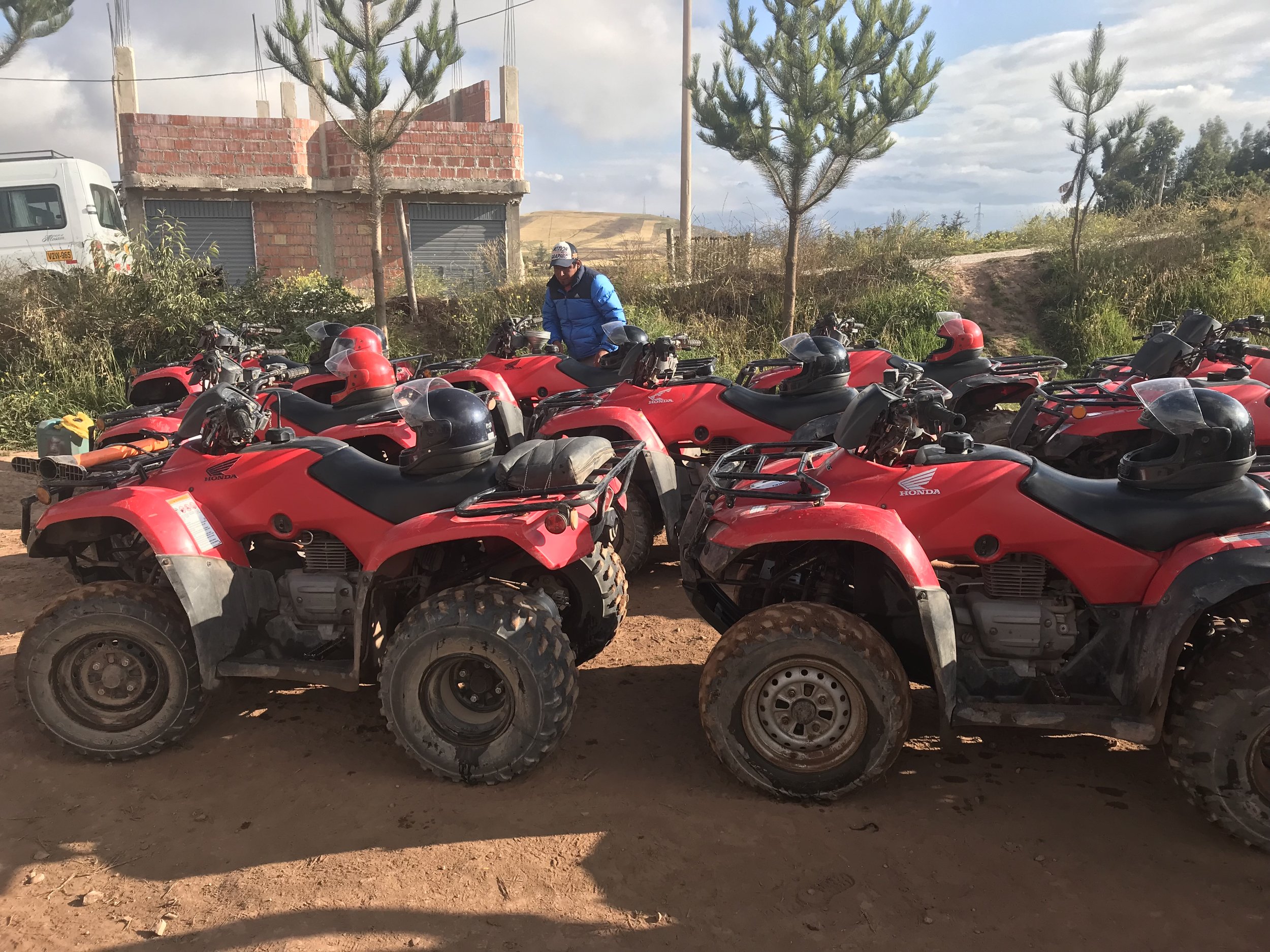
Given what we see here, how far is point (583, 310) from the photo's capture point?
8016 mm

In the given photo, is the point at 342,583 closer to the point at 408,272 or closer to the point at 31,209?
the point at 408,272

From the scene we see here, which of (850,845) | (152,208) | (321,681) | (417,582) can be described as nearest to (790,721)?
(850,845)

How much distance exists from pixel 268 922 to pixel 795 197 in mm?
10858

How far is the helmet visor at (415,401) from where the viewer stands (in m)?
3.69

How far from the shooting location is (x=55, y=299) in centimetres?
1181

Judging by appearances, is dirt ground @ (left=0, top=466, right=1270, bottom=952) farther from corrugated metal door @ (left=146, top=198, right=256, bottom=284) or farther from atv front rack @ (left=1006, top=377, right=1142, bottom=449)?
corrugated metal door @ (left=146, top=198, right=256, bottom=284)

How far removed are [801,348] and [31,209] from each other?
12.4 m

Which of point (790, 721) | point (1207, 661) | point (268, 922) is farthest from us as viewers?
point (790, 721)

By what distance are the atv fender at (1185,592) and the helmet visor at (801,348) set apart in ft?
10.3

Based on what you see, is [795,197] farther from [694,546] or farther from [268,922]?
[268,922]

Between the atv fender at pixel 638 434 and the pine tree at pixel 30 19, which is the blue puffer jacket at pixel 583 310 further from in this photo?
the pine tree at pixel 30 19

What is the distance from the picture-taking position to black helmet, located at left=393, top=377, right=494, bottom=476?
371 cm

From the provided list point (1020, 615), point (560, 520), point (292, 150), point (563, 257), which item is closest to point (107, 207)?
point (292, 150)

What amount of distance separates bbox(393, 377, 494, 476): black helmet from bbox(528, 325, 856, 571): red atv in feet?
5.70
